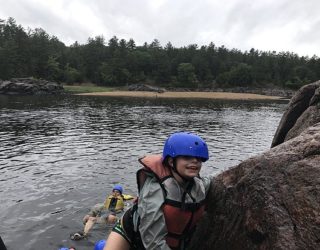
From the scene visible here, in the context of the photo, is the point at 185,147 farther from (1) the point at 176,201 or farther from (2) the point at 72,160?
(2) the point at 72,160

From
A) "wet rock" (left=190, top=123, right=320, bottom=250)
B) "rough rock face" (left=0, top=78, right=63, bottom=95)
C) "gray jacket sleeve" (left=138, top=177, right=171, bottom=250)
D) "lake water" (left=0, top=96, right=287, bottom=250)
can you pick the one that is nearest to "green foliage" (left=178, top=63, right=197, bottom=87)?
"rough rock face" (left=0, top=78, right=63, bottom=95)

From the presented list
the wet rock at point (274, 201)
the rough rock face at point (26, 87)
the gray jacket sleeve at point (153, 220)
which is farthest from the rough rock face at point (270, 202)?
the rough rock face at point (26, 87)

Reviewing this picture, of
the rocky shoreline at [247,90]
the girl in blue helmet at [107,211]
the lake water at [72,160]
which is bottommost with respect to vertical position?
the rocky shoreline at [247,90]

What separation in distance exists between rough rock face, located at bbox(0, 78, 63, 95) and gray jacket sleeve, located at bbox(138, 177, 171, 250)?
117m

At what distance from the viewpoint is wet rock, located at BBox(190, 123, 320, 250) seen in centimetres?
486

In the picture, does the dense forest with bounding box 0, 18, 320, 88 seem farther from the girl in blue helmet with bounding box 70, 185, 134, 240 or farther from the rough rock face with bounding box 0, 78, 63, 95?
the girl in blue helmet with bounding box 70, 185, 134, 240

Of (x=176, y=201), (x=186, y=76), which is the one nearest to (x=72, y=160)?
(x=176, y=201)

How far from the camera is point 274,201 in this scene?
522 cm

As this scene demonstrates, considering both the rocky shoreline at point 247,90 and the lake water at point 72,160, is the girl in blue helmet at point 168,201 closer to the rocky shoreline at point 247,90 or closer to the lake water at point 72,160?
the lake water at point 72,160

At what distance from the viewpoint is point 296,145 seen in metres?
5.64

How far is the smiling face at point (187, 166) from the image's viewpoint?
5.86 meters

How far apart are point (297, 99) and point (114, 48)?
631 feet

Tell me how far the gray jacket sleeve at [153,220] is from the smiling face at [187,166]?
0.49 m

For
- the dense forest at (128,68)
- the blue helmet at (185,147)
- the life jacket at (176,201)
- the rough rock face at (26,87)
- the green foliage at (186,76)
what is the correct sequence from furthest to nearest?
the green foliage at (186,76), the dense forest at (128,68), the rough rock face at (26,87), the blue helmet at (185,147), the life jacket at (176,201)
